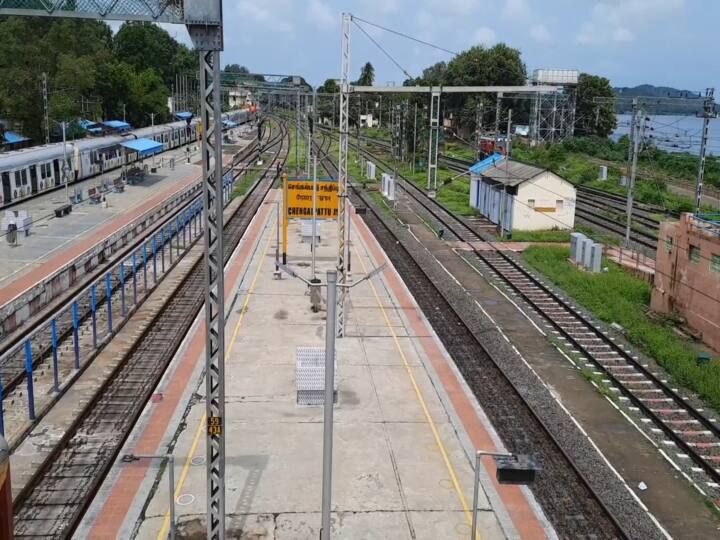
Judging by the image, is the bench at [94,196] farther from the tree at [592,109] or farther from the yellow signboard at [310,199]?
the tree at [592,109]

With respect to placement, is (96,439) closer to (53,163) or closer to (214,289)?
(214,289)

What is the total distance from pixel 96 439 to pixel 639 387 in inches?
451

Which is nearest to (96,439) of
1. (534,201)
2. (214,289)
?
(214,289)

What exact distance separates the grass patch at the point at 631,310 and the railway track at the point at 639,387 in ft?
1.93

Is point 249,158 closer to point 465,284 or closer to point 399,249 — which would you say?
point 399,249

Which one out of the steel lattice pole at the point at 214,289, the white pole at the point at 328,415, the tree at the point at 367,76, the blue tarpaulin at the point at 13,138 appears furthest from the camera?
the tree at the point at 367,76

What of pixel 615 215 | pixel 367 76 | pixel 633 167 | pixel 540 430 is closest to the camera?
pixel 540 430

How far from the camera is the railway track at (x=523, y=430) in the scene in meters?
11.7

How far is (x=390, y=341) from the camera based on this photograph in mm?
19906

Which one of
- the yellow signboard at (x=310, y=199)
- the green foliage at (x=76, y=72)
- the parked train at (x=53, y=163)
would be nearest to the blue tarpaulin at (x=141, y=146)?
the parked train at (x=53, y=163)

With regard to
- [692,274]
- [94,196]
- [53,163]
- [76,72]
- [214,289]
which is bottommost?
[94,196]

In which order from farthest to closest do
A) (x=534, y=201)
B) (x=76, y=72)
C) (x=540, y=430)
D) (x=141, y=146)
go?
(x=76, y=72) → (x=141, y=146) → (x=534, y=201) → (x=540, y=430)

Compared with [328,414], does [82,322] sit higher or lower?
lower

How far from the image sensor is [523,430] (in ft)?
48.6
